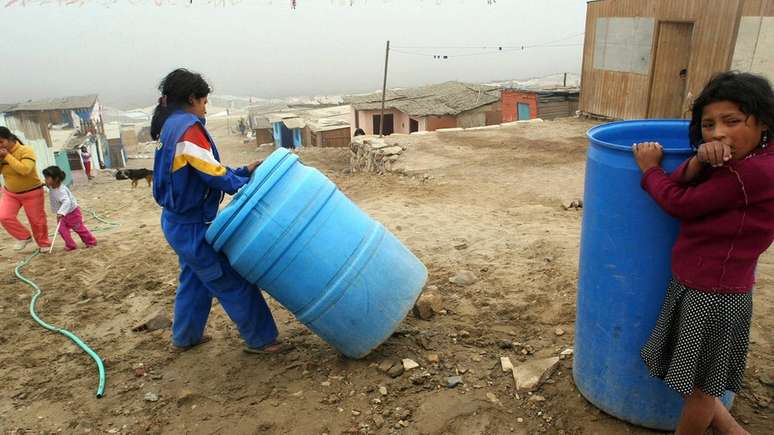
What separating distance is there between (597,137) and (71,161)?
80.7 feet

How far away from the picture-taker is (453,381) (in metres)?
2.60

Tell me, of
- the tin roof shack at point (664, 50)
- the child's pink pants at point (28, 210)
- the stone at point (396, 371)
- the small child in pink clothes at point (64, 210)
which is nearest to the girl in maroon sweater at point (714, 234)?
the stone at point (396, 371)

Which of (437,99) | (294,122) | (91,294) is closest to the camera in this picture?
(91,294)

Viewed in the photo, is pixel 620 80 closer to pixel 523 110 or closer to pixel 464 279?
pixel 523 110

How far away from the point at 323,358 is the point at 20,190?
4.70 metres

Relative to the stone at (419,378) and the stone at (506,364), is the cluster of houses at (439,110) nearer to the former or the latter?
the stone at (506,364)

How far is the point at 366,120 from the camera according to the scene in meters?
27.6

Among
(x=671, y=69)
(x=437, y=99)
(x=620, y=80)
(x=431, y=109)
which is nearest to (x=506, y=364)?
(x=671, y=69)

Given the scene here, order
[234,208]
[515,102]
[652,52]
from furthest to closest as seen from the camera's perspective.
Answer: [515,102] → [652,52] → [234,208]

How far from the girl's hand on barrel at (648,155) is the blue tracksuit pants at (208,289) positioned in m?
2.12

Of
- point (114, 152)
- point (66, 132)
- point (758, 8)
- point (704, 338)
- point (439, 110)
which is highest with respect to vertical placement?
point (758, 8)

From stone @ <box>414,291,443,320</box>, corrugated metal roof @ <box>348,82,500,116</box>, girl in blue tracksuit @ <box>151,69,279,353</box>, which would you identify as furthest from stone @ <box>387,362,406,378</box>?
corrugated metal roof @ <box>348,82,500,116</box>

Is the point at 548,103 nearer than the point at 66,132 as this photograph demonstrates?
Yes

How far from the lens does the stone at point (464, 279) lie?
3885mm
